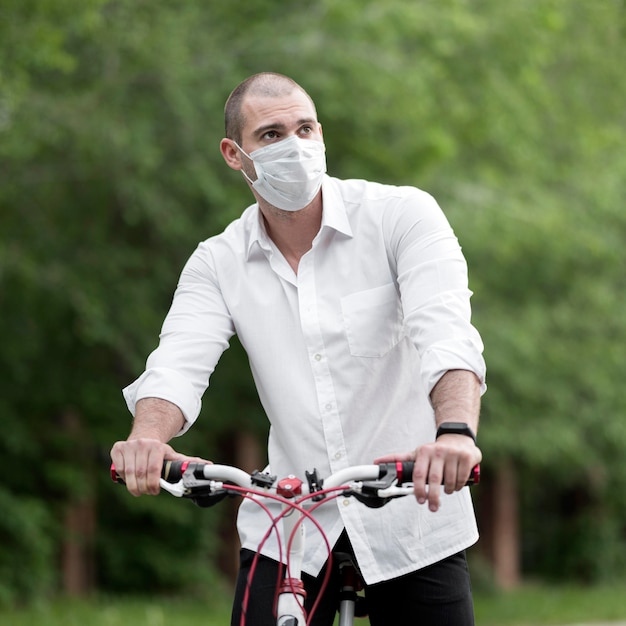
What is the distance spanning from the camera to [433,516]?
3350mm

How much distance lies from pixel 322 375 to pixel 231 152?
84cm

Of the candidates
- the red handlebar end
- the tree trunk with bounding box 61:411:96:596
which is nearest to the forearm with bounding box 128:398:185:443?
the red handlebar end

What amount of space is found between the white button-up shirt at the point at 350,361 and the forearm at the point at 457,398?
0.89 ft

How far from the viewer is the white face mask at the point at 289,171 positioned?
3510 millimetres

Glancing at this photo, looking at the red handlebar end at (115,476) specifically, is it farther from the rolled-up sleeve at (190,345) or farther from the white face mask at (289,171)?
the white face mask at (289,171)

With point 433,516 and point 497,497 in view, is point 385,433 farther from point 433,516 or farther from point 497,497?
point 497,497

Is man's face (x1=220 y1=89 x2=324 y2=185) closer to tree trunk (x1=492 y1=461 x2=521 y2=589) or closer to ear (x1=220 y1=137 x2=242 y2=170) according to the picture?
ear (x1=220 y1=137 x2=242 y2=170)

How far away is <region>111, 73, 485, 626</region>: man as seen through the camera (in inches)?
130

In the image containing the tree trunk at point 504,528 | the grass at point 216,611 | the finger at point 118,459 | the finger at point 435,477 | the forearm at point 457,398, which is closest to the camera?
the finger at point 435,477

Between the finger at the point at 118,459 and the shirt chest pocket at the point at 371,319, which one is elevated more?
the shirt chest pocket at the point at 371,319

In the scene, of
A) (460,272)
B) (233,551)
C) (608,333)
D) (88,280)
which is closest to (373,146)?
(88,280)

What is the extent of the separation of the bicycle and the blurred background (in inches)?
267

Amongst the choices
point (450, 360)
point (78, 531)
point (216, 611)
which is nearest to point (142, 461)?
point (450, 360)

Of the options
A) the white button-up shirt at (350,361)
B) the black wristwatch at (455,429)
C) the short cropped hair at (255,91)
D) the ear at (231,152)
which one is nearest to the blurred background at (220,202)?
the ear at (231,152)
